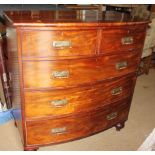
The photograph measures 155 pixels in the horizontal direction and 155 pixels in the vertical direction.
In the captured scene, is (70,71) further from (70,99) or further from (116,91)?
A: (116,91)

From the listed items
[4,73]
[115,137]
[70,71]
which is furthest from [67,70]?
[115,137]

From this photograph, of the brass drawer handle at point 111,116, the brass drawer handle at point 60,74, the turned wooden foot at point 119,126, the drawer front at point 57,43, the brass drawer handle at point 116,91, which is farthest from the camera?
the turned wooden foot at point 119,126

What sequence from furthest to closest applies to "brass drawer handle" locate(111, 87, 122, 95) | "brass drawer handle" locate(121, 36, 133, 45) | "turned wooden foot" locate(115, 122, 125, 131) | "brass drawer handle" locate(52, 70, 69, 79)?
"turned wooden foot" locate(115, 122, 125, 131)
"brass drawer handle" locate(111, 87, 122, 95)
"brass drawer handle" locate(121, 36, 133, 45)
"brass drawer handle" locate(52, 70, 69, 79)

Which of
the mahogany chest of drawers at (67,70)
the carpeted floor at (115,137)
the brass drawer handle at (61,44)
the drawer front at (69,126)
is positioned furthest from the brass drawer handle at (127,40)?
the carpeted floor at (115,137)

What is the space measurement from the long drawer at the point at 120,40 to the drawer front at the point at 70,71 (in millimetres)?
54

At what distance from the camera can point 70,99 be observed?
140 centimetres

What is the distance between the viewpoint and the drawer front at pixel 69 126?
1445 millimetres

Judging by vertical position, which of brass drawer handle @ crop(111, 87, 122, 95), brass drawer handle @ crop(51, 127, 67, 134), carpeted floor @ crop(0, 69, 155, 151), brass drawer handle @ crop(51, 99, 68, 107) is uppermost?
brass drawer handle @ crop(111, 87, 122, 95)

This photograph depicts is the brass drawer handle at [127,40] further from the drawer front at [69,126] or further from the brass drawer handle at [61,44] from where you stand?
the drawer front at [69,126]

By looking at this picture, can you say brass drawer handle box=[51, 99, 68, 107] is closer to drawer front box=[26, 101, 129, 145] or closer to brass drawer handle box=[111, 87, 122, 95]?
drawer front box=[26, 101, 129, 145]

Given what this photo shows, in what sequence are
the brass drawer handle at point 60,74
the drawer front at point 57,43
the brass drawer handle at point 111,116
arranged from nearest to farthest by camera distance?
the drawer front at point 57,43 → the brass drawer handle at point 60,74 → the brass drawer handle at point 111,116

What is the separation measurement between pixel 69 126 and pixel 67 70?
44cm

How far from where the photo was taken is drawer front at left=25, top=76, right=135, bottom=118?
134 cm

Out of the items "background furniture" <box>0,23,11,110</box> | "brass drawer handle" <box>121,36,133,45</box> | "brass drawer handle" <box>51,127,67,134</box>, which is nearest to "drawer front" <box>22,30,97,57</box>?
"brass drawer handle" <box>121,36,133,45</box>
